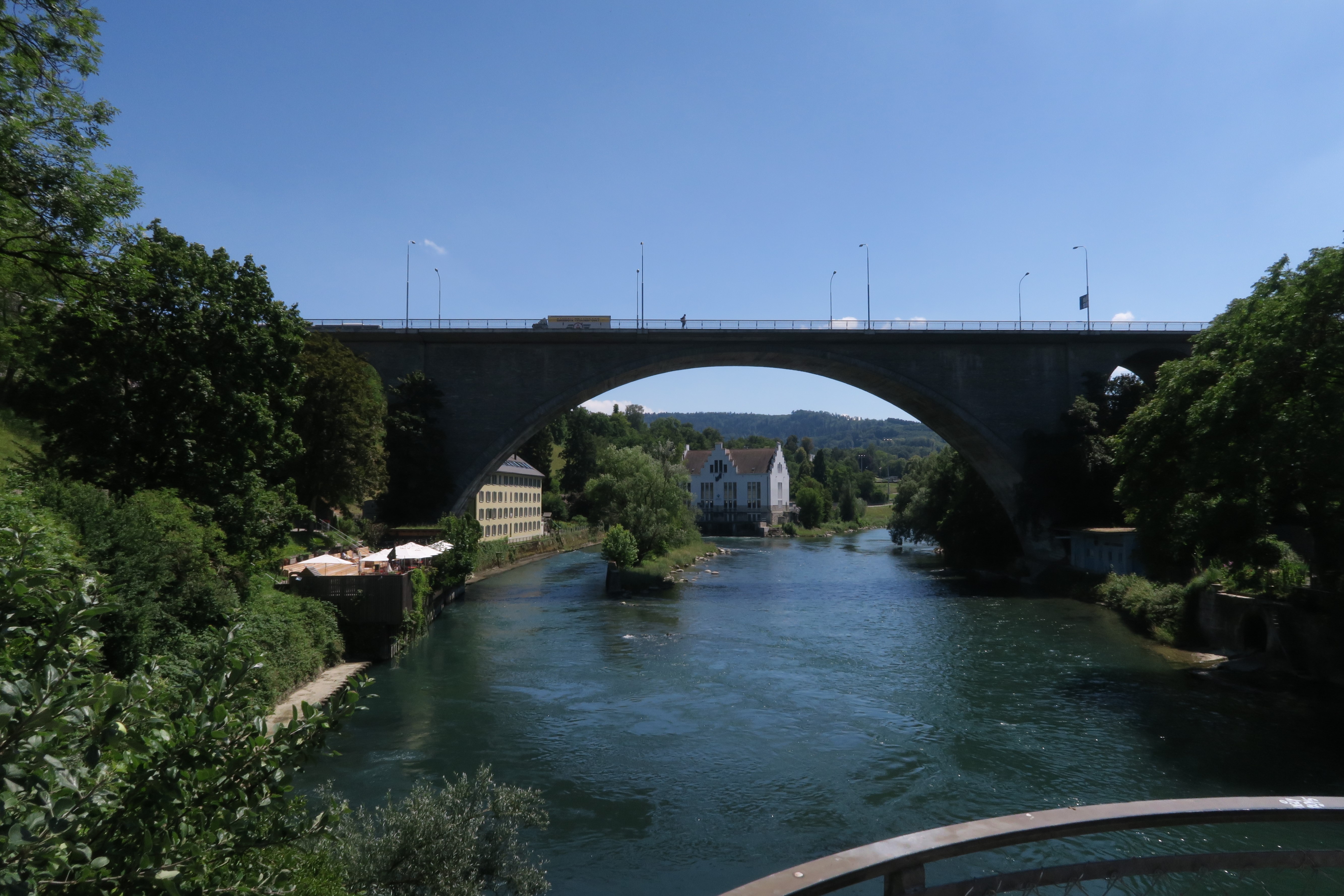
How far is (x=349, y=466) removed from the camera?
81.1ft

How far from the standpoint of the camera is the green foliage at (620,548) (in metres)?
33.6

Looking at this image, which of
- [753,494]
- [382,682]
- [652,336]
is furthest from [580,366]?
[753,494]

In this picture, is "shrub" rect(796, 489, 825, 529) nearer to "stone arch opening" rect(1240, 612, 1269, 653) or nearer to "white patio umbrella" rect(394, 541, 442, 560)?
"white patio umbrella" rect(394, 541, 442, 560)

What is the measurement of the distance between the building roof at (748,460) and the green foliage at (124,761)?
253 ft

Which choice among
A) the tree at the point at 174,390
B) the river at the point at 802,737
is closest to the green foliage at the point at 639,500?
the river at the point at 802,737

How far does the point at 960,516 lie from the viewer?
42562mm

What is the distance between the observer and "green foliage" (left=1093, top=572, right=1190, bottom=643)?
70.5 ft

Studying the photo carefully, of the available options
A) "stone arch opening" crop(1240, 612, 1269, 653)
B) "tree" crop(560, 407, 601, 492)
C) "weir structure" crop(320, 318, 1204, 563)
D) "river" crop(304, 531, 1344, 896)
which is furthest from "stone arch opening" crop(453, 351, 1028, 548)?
"tree" crop(560, 407, 601, 492)

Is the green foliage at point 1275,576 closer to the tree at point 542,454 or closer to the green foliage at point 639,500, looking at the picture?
the green foliage at point 639,500

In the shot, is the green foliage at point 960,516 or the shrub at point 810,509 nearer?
the green foliage at point 960,516

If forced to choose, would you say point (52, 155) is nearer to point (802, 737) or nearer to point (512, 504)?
point (802, 737)

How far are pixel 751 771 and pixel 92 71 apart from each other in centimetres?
1229

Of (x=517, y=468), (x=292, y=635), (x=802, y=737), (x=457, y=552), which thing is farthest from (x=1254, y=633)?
(x=517, y=468)

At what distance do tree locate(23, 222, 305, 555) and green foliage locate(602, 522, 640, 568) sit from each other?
59.5 feet
